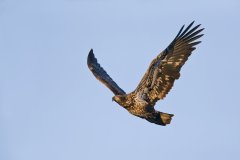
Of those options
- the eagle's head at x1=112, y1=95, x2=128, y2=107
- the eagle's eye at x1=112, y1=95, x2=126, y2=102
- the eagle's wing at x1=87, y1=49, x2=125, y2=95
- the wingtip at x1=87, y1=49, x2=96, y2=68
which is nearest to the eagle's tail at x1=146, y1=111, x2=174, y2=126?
the eagle's head at x1=112, y1=95, x2=128, y2=107

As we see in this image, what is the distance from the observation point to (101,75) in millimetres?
19172

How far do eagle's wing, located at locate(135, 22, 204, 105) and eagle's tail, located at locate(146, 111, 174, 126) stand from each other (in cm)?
50

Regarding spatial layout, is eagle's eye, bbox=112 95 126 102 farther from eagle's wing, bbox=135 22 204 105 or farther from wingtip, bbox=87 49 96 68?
wingtip, bbox=87 49 96 68

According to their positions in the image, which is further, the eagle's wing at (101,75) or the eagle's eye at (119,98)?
the eagle's wing at (101,75)

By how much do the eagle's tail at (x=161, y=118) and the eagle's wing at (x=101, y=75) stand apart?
2231 mm

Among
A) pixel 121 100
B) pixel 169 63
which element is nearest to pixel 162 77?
pixel 169 63

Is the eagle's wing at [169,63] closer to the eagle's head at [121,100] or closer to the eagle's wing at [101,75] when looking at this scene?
the eagle's head at [121,100]

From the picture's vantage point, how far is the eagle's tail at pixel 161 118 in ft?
50.7

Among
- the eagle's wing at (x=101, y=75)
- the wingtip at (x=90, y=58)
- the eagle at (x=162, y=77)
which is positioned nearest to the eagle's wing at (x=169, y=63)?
the eagle at (x=162, y=77)

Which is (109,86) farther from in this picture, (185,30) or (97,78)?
(185,30)

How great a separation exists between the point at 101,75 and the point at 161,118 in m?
Result: 4.13

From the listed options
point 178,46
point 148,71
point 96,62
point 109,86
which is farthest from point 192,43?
point 96,62

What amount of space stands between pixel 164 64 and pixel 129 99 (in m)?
1.33

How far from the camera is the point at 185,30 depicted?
1568 cm
